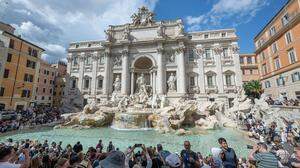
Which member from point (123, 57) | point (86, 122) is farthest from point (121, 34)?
point (86, 122)

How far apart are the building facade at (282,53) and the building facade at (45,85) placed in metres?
41.7

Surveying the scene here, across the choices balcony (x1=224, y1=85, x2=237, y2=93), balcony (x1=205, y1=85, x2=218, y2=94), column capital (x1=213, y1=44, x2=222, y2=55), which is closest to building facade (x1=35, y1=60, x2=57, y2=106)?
balcony (x1=205, y1=85, x2=218, y2=94)

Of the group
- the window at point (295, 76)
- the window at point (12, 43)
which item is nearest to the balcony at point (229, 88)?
the window at point (295, 76)

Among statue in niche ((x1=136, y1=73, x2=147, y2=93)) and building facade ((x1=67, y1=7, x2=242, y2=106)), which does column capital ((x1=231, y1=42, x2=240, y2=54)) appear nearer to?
building facade ((x1=67, y1=7, x2=242, y2=106))

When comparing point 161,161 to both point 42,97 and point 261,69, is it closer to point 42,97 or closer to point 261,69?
point 261,69

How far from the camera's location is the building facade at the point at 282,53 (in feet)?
62.1

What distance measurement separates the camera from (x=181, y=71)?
84.1 ft

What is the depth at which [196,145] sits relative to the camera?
10344 mm

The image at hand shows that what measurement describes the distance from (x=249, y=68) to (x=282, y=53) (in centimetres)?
1350

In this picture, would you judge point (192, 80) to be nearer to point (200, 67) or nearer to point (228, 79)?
point (200, 67)

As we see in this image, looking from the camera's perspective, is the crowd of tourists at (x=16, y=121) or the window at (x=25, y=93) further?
the window at (x=25, y=93)

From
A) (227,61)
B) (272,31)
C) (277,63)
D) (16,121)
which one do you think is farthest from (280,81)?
(16,121)

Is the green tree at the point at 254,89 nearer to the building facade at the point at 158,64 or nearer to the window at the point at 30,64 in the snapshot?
the building facade at the point at 158,64

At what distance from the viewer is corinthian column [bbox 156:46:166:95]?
2566 centimetres
